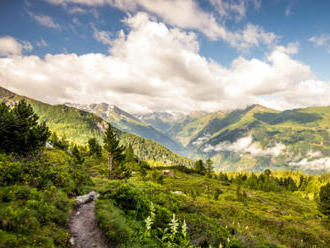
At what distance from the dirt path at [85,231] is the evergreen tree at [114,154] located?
36.3m

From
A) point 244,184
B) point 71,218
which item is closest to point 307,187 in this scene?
point 244,184

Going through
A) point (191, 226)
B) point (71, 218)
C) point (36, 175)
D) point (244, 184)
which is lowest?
point (244, 184)

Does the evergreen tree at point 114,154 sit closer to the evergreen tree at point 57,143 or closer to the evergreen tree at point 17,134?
the evergreen tree at point 17,134

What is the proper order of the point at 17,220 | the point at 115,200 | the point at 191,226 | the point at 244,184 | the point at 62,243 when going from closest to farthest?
the point at 17,220, the point at 62,243, the point at 191,226, the point at 115,200, the point at 244,184

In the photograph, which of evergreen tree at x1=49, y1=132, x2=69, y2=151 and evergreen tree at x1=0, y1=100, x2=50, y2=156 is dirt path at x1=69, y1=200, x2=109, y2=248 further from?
evergreen tree at x1=49, y1=132, x2=69, y2=151

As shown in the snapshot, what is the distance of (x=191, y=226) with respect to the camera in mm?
13445

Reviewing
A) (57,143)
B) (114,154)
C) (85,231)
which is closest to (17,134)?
(114,154)

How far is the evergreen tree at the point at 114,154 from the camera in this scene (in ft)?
164

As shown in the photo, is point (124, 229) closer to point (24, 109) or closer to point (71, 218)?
point (71, 218)

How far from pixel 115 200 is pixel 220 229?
9.51 meters

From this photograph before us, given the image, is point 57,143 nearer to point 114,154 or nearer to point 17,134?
point 114,154

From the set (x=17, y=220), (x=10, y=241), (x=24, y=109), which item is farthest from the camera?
(x=24, y=109)

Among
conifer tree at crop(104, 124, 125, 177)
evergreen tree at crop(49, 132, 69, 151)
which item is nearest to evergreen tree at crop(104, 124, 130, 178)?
conifer tree at crop(104, 124, 125, 177)

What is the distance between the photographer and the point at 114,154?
51156 mm
